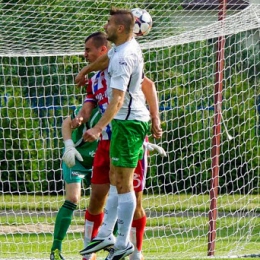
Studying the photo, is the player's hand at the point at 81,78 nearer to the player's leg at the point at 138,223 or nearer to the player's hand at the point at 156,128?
the player's hand at the point at 156,128

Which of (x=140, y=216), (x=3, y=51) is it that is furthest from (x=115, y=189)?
(x=3, y=51)

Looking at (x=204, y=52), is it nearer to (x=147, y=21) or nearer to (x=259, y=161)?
(x=259, y=161)

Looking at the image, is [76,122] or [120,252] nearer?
[120,252]

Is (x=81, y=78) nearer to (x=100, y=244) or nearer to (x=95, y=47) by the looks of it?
(x=95, y=47)

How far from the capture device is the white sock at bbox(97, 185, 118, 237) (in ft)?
22.7

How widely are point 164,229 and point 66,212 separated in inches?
151

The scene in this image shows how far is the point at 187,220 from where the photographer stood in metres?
11.9

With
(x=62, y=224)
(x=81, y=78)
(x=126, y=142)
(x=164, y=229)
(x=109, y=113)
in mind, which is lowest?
(x=164, y=229)

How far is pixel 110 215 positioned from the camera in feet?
22.7

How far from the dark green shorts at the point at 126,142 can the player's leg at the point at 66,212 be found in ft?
4.16

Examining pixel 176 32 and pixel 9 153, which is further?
pixel 9 153

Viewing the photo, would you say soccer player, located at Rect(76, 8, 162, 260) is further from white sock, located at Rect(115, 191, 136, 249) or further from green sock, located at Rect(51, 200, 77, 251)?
green sock, located at Rect(51, 200, 77, 251)

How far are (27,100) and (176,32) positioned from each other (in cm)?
386

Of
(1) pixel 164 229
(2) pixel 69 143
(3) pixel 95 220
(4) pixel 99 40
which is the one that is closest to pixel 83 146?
(2) pixel 69 143
